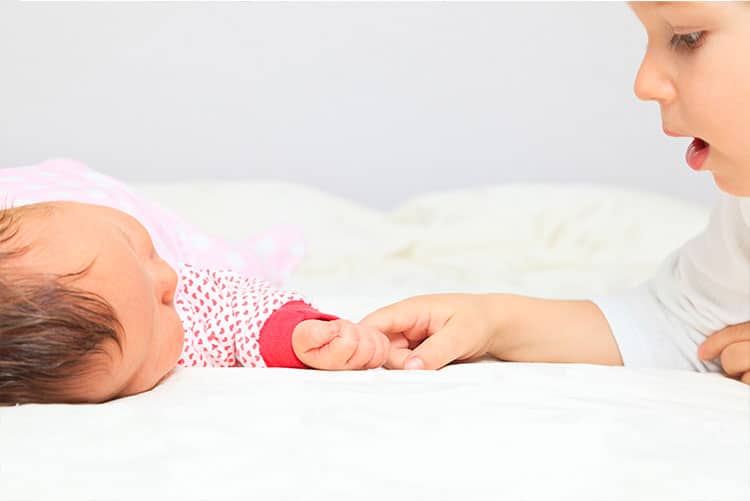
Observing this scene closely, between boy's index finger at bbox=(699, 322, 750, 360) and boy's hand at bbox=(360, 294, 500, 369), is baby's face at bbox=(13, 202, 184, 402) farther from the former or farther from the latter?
boy's index finger at bbox=(699, 322, 750, 360)

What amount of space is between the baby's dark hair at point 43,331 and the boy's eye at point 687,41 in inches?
19.2

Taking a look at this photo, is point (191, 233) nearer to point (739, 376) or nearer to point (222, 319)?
point (222, 319)

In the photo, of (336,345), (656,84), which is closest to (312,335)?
(336,345)

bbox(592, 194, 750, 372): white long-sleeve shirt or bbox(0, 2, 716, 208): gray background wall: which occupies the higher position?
bbox(0, 2, 716, 208): gray background wall

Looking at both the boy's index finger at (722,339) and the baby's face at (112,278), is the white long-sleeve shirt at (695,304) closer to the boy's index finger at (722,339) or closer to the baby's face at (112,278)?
the boy's index finger at (722,339)

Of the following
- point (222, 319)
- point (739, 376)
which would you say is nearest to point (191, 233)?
point (222, 319)

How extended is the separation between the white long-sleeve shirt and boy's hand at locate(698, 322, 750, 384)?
2cm

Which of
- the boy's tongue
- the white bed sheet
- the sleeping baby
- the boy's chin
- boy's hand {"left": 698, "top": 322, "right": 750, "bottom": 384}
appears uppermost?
the boy's tongue

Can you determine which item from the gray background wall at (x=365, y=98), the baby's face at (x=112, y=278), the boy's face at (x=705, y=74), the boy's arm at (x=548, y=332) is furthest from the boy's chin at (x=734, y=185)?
the gray background wall at (x=365, y=98)

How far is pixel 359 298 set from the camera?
1.25 metres

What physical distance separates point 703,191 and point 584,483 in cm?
196

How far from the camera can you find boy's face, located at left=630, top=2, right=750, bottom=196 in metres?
0.75

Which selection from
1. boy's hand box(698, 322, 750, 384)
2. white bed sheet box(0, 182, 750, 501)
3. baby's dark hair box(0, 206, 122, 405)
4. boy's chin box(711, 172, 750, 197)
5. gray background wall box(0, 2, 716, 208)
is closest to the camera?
white bed sheet box(0, 182, 750, 501)

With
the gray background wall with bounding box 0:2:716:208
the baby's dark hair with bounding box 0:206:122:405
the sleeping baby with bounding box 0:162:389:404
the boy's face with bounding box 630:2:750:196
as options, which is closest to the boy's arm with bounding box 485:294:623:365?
the sleeping baby with bounding box 0:162:389:404
